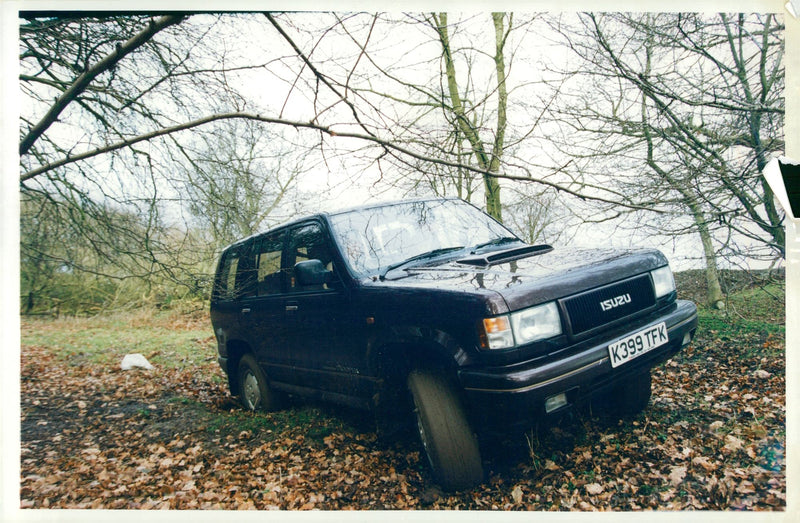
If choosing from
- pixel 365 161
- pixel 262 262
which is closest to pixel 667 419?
pixel 365 161

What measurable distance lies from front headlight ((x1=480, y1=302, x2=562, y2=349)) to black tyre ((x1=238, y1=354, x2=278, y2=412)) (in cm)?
239

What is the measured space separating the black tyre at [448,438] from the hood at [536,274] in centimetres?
53

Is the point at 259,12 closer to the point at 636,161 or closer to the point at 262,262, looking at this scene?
the point at 262,262

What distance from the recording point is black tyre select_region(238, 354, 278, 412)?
3951 mm

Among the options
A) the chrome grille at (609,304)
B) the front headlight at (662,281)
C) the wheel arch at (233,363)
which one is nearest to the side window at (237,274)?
the wheel arch at (233,363)

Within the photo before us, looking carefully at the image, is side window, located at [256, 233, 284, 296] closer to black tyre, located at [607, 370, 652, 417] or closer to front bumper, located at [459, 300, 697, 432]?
front bumper, located at [459, 300, 697, 432]

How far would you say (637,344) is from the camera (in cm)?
246

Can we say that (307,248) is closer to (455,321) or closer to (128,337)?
(455,321)

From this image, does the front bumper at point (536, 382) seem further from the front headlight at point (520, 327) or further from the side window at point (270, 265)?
the side window at point (270, 265)

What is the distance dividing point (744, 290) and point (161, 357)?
15.3 feet

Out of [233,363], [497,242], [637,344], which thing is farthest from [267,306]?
[637,344]

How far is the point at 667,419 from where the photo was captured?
2.94 m

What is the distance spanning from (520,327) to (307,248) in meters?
1.70

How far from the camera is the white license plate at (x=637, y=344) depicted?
237 centimetres
